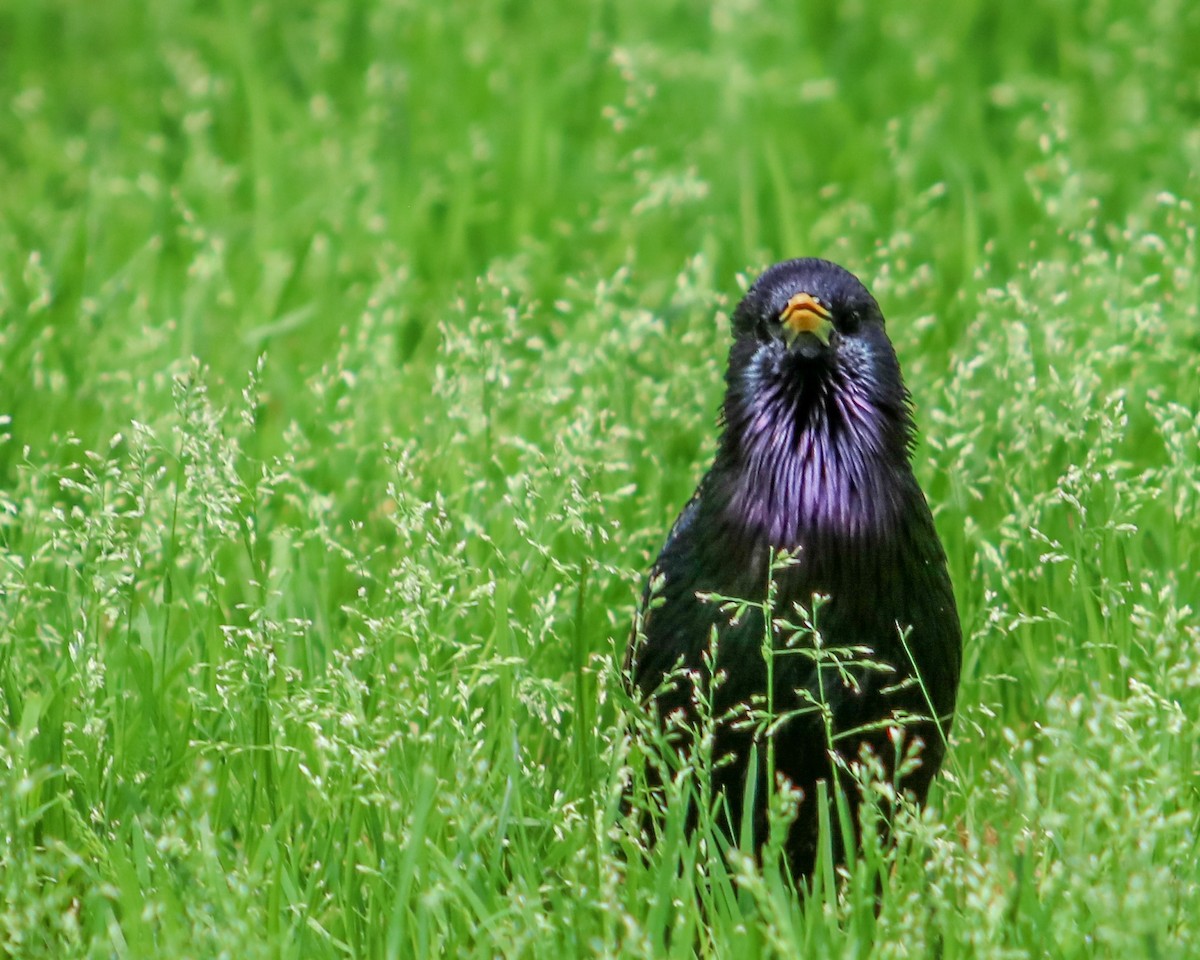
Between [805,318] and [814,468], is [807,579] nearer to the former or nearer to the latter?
[814,468]

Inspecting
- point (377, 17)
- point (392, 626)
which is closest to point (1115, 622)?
point (392, 626)

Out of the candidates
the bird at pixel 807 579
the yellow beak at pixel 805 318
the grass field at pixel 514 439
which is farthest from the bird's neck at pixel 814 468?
the grass field at pixel 514 439

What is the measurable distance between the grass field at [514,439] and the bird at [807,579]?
124mm

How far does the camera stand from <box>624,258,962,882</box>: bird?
3215 millimetres

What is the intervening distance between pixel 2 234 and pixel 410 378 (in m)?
1.69

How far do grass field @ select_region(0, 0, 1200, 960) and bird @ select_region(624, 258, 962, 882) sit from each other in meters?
0.12

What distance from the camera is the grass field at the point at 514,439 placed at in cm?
288

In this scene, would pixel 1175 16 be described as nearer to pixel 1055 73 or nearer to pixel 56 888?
pixel 1055 73

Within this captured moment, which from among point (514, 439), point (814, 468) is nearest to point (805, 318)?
point (814, 468)

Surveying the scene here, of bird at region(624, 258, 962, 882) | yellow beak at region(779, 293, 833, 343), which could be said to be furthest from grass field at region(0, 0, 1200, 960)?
yellow beak at region(779, 293, 833, 343)

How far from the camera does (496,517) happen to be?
4.25 m

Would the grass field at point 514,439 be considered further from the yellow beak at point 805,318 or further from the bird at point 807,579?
the yellow beak at point 805,318

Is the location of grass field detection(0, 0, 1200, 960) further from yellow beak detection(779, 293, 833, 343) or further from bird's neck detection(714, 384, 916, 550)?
yellow beak detection(779, 293, 833, 343)

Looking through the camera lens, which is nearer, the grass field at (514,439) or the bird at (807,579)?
the grass field at (514,439)
